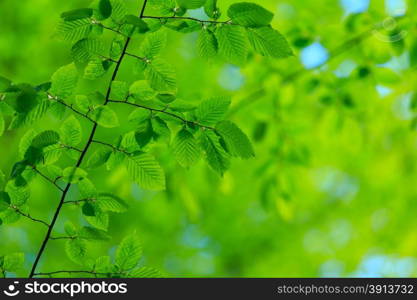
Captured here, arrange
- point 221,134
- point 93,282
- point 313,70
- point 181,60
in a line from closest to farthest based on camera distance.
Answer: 1. point 221,134
2. point 93,282
3. point 313,70
4. point 181,60

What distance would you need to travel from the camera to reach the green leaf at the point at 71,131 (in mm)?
1411

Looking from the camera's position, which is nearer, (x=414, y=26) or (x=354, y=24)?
(x=414, y=26)

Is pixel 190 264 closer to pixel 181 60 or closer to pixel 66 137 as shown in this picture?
pixel 181 60

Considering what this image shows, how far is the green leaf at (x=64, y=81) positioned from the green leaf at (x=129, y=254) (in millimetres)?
474

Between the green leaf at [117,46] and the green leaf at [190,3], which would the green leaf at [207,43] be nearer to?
the green leaf at [190,3]

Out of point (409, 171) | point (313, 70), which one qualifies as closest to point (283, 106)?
point (313, 70)

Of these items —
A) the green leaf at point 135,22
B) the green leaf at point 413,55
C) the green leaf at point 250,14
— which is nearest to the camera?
the green leaf at point 135,22

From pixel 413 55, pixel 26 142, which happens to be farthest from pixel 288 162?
pixel 26 142

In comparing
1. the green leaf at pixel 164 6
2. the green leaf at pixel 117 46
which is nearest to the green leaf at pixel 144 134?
the green leaf at pixel 117 46

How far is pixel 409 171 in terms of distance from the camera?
4.39m

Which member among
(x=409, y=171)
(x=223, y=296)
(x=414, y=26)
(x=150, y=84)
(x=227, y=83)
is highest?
(x=227, y=83)

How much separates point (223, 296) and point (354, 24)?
1.56 metres

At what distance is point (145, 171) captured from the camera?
141 centimetres

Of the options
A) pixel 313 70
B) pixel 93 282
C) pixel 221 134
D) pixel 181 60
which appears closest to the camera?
pixel 221 134
